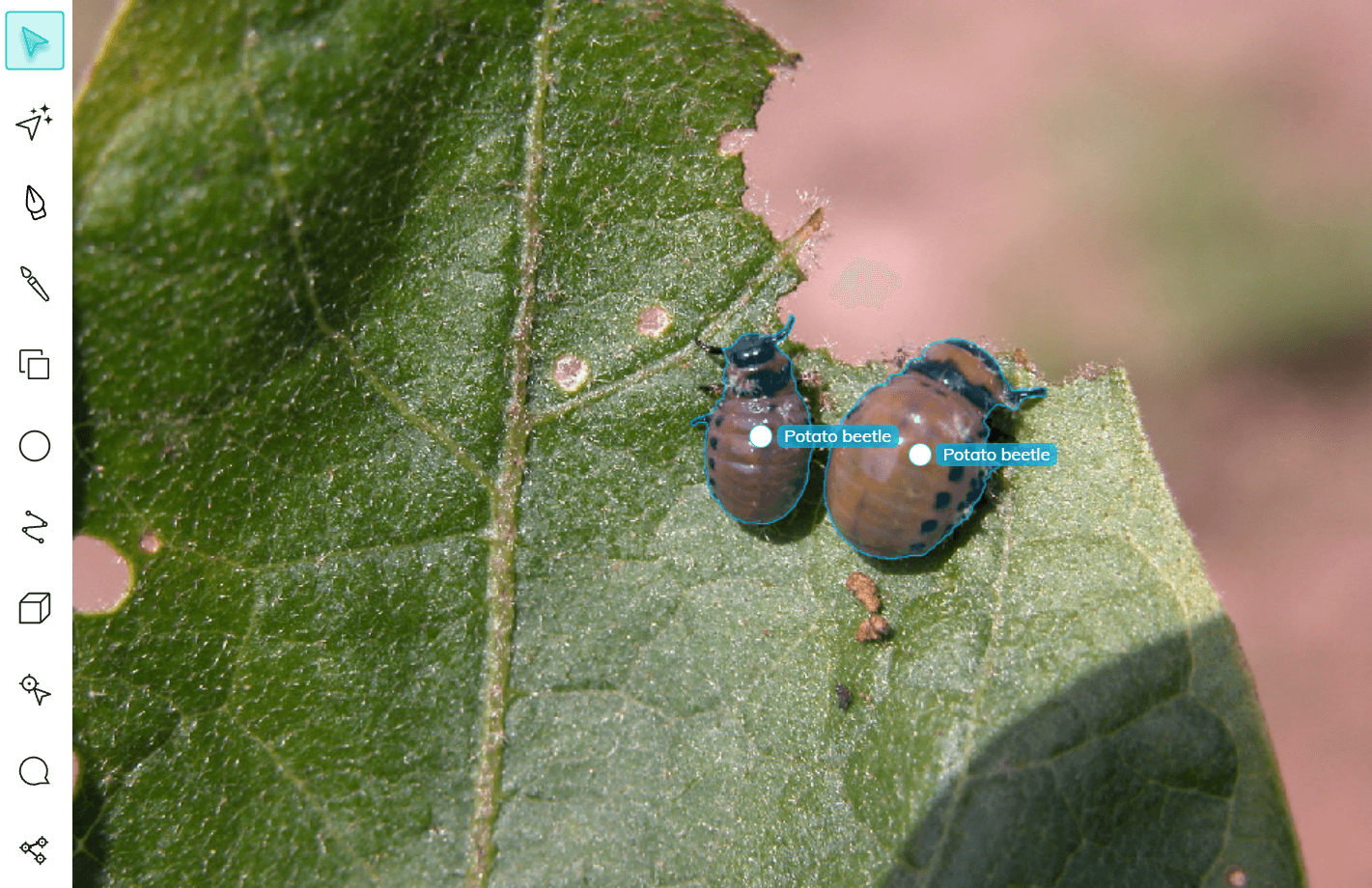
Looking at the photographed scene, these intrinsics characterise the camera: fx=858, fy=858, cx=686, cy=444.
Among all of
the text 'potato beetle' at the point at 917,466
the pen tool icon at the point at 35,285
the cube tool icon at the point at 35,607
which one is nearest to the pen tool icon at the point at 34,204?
the pen tool icon at the point at 35,285

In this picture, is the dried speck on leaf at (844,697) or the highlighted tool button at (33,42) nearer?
the highlighted tool button at (33,42)

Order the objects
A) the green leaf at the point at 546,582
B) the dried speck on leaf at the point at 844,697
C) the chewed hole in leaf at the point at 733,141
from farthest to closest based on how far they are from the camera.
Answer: the chewed hole in leaf at the point at 733,141
the dried speck on leaf at the point at 844,697
the green leaf at the point at 546,582

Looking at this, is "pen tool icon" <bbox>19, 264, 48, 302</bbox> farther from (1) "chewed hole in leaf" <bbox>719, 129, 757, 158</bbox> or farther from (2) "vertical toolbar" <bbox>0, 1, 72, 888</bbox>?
(1) "chewed hole in leaf" <bbox>719, 129, 757, 158</bbox>

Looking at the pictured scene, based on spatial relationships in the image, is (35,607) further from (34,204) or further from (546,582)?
(546,582)

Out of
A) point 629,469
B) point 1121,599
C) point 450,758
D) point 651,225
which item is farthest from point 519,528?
point 1121,599

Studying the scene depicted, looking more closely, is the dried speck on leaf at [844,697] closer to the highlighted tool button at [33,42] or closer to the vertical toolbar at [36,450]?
the vertical toolbar at [36,450]
